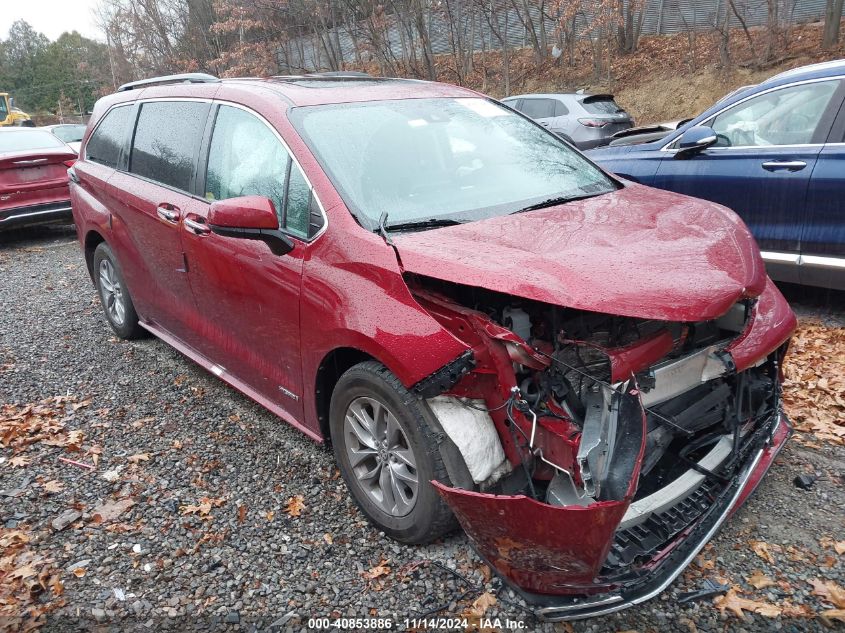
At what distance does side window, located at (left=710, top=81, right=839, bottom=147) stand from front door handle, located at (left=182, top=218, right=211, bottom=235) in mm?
3999

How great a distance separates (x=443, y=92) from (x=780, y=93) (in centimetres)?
286

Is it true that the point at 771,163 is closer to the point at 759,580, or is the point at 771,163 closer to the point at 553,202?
the point at 553,202

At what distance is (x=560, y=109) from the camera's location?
40.3 ft

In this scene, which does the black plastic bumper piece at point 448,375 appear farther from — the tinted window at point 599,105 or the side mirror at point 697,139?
the tinted window at point 599,105

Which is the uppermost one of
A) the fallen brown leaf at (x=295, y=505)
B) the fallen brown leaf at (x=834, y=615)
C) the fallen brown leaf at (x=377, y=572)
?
the fallen brown leaf at (x=295, y=505)

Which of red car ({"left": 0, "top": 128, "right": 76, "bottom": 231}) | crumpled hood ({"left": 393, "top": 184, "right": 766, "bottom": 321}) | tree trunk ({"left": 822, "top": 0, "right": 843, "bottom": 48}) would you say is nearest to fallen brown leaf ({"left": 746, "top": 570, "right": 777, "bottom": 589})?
crumpled hood ({"left": 393, "top": 184, "right": 766, "bottom": 321})

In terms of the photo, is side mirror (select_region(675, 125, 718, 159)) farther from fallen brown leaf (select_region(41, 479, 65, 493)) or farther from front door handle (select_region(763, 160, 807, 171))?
fallen brown leaf (select_region(41, 479, 65, 493))

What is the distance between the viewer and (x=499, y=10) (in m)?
20.6

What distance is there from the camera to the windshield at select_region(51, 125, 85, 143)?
52.7 ft

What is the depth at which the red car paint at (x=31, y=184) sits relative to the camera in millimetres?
9242

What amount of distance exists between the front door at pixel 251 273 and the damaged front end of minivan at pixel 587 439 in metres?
0.80

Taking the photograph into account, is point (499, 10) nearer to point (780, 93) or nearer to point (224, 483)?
point (780, 93)

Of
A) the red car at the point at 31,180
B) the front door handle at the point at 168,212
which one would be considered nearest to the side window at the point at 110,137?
the front door handle at the point at 168,212

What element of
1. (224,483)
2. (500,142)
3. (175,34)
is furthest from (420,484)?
(175,34)
